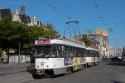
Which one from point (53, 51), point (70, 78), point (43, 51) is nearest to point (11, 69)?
point (43, 51)

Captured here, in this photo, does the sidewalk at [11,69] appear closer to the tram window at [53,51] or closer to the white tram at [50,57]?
the white tram at [50,57]

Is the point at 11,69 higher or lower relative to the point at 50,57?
lower

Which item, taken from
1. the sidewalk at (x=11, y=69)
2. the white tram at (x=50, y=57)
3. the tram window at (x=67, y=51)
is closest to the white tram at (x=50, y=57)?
the white tram at (x=50, y=57)

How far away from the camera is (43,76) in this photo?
31.4 meters

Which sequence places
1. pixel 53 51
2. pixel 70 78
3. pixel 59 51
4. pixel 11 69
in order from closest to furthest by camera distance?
pixel 70 78 → pixel 53 51 → pixel 59 51 → pixel 11 69

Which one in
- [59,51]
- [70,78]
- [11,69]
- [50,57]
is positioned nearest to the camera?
[70,78]

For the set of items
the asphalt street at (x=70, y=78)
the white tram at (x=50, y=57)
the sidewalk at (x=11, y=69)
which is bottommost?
the asphalt street at (x=70, y=78)

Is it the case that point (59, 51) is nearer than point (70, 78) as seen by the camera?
No

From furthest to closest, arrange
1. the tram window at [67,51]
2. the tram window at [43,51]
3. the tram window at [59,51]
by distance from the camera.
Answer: the tram window at [67,51], the tram window at [59,51], the tram window at [43,51]

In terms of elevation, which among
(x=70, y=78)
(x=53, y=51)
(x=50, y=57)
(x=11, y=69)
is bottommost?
(x=70, y=78)

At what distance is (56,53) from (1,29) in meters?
47.9

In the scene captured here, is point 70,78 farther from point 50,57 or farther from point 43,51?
point 43,51

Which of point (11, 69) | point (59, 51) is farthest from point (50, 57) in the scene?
point (11, 69)

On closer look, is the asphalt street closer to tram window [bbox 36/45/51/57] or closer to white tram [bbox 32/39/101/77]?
white tram [bbox 32/39/101/77]
